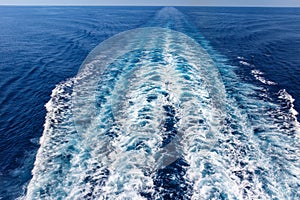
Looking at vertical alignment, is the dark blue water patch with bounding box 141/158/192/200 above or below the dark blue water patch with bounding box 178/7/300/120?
below

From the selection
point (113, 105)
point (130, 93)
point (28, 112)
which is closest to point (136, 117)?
point (113, 105)

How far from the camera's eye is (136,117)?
12.0 m

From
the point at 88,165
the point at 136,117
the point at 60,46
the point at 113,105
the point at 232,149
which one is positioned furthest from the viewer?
the point at 60,46

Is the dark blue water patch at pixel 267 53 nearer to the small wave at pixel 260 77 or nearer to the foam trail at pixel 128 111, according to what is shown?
the small wave at pixel 260 77

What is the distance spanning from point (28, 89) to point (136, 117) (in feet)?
34.2

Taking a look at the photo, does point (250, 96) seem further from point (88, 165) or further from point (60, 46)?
point (60, 46)

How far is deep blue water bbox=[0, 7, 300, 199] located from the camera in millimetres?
8125

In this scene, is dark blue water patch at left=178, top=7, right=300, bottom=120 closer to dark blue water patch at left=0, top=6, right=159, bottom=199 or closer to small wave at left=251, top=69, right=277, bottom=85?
small wave at left=251, top=69, right=277, bottom=85

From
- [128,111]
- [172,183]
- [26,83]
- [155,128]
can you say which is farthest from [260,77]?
[26,83]

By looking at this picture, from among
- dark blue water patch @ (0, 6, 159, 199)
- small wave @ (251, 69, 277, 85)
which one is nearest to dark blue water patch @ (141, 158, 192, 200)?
dark blue water patch @ (0, 6, 159, 199)

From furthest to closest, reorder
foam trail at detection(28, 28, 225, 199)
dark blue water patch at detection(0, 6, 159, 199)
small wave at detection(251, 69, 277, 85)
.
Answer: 1. small wave at detection(251, 69, 277, 85)
2. dark blue water patch at detection(0, 6, 159, 199)
3. foam trail at detection(28, 28, 225, 199)

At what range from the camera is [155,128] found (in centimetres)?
1096

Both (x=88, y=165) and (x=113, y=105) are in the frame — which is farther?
(x=113, y=105)

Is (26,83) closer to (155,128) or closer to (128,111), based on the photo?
(128,111)
